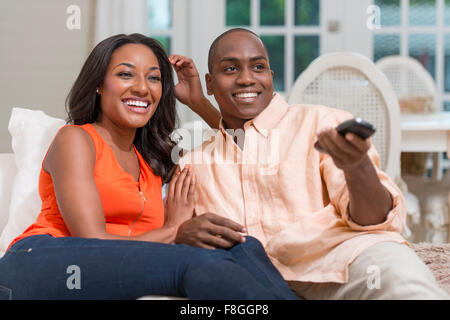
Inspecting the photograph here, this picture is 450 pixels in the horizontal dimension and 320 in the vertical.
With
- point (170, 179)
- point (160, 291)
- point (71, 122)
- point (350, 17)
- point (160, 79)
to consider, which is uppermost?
point (350, 17)

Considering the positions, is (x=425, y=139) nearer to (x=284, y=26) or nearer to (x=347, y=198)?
(x=347, y=198)

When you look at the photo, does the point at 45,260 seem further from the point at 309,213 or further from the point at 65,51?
the point at 65,51

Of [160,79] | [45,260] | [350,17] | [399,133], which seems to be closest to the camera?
[45,260]

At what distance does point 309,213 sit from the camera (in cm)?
117

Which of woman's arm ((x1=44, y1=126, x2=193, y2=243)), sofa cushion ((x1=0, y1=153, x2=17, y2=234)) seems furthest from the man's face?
sofa cushion ((x1=0, y1=153, x2=17, y2=234))

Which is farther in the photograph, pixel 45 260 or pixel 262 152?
pixel 262 152

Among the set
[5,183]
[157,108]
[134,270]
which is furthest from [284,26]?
[134,270]

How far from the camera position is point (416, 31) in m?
3.41

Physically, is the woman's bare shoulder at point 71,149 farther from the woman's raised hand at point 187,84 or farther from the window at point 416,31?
the window at point 416,31

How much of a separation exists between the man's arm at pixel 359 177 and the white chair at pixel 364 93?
90 centimetres

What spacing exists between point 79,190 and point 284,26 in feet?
8.21
